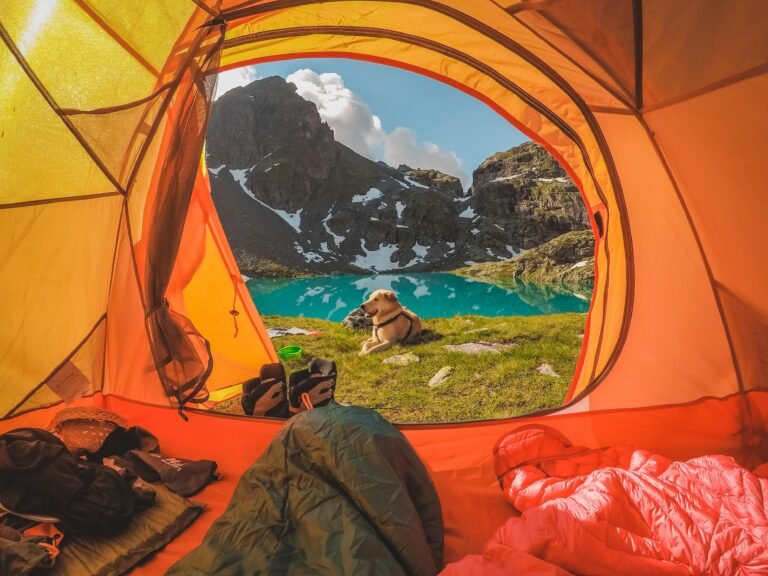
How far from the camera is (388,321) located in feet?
21.1

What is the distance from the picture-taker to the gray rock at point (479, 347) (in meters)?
5.46

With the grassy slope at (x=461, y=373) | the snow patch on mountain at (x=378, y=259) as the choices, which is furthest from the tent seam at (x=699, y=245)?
the snow patch on mountain at (x=378, y=259)

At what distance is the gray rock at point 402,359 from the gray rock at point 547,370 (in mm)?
1357

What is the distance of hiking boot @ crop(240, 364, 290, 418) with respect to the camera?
296 cm

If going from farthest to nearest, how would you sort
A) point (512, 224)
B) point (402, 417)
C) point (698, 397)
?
point (512, 224) → point (402, 417) → point (698, 397)

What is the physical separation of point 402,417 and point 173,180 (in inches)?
95.1

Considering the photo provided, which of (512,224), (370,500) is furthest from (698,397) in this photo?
(512,224)

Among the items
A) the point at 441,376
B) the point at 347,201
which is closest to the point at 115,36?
the point at 441,376

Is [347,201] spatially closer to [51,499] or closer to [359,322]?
[359,322]

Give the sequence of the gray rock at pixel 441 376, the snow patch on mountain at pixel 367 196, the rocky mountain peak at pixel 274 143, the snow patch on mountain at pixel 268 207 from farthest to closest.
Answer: the snow patch on mountain at pixel 367 196 < the rocky mountain peak at pixel 274 143 < the snow patch on mountain at pixel 268 207 < the gray rock at pixel 441 376

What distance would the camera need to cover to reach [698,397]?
8.27 feet

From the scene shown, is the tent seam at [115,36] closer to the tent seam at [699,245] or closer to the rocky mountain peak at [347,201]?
the tent seam at [699,245]

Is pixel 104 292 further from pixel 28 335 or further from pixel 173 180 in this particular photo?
pixel 173 180

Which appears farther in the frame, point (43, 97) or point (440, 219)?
point (440, 219)
